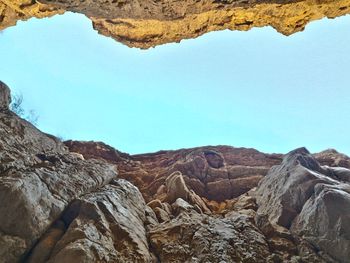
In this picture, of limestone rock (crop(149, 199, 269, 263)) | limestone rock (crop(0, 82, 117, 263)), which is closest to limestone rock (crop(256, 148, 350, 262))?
limestone rock (crop(149, 199, 269, 263))

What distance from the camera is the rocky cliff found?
11688 mm

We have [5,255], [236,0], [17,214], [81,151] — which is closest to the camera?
[5,255]

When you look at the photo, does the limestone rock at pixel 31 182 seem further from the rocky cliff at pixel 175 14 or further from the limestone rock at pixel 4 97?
the rocky cliff at pixel 175 14

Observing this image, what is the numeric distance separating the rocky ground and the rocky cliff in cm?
423

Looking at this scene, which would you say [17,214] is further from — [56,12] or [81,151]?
[81,151]

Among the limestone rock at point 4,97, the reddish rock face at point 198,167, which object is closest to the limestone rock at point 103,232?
the reddish rock face at point 198,167

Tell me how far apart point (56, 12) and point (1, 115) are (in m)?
6.05

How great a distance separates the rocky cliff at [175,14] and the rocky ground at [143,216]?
4.23 metres

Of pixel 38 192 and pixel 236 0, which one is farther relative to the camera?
pixel 236 0

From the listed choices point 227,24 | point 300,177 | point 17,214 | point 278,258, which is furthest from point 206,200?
point 17,214

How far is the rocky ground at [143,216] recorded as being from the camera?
7.38 metres

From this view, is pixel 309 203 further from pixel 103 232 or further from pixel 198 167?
pixel 198 167

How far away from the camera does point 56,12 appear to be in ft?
47.9

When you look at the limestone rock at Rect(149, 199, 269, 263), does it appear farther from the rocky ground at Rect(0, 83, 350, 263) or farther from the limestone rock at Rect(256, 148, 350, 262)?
the limestone rock at Rect(256, 148, 350, 262)
